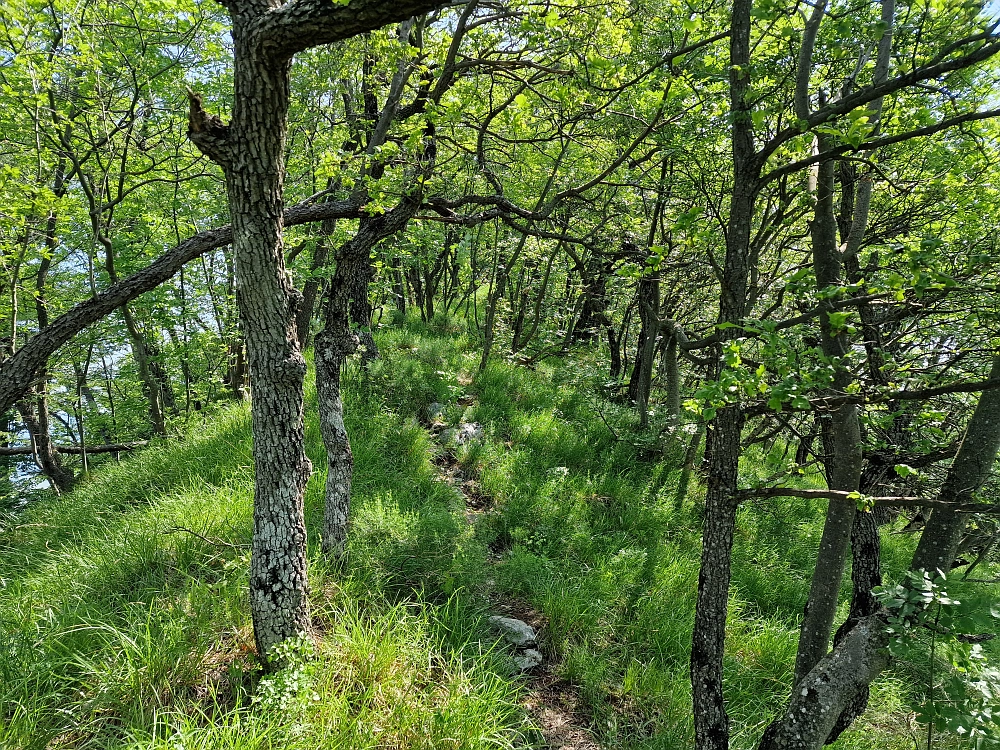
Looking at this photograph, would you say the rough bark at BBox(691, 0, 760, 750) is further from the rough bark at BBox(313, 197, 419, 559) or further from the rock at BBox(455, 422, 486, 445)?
the rock at BBox(455, 422, 486, 445)

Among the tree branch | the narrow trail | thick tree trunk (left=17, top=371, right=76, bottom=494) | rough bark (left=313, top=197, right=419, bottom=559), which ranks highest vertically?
the tree branch

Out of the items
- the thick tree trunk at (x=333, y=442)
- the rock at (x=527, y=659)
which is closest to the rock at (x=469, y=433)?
the thick tree trunk at (x=333, y=442)

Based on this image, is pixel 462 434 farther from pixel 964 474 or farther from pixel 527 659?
pixel 964 474

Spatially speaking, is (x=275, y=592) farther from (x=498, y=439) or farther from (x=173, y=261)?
(x=498, y=439)

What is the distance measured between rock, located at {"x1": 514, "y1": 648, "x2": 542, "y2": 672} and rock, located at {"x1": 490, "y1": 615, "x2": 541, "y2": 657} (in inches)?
2.3

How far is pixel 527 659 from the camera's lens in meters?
3.68

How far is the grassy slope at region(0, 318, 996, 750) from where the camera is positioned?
106 inches

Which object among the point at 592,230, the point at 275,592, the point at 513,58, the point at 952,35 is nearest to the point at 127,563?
the point at 275,592

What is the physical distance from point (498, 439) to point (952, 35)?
585cm

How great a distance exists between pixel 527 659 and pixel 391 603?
1153mm

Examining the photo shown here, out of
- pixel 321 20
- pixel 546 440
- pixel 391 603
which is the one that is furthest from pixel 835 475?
pixel 546 440

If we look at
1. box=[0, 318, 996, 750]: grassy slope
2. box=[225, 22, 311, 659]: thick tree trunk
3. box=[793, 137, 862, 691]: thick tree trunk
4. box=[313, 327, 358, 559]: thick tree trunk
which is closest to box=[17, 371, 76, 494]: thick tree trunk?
box=[0, 318, 996, 750]: grassy slope

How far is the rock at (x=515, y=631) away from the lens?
3.78 m

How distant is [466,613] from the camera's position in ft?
12.5
